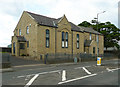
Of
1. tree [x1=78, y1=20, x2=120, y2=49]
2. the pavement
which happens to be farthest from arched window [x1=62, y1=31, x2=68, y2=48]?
tree [x1=78, y1=20, x2=120, y2=49]

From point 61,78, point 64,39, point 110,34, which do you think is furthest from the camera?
point 110,34

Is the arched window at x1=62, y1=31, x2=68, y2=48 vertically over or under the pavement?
over

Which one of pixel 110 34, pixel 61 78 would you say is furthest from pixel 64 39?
pixel 110 34

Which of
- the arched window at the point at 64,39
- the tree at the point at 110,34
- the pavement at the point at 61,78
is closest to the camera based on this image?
the pavement at the point at 61,78

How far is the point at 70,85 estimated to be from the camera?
7.21m

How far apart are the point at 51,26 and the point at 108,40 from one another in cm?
3309

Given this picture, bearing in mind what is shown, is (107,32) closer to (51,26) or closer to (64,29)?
(64,29)

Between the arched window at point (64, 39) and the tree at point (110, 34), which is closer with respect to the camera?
the arched window at point (64, 39)

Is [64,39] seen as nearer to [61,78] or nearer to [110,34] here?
[61,78]

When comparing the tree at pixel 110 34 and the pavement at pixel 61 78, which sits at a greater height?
the tree at pixel 110 34

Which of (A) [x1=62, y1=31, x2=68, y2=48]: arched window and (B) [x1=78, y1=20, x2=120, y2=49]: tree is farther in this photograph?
(B) [x1=78, y1=20, x2=120, y2=49]: tree

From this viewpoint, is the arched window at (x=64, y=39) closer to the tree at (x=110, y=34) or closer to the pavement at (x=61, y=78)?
the pavement at (x=61, y=78)

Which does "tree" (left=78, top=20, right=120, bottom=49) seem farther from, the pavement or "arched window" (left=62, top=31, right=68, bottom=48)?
the pavement

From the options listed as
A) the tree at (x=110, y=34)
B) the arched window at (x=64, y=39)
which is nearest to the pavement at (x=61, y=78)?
the arched window at (x=64, y=39)
